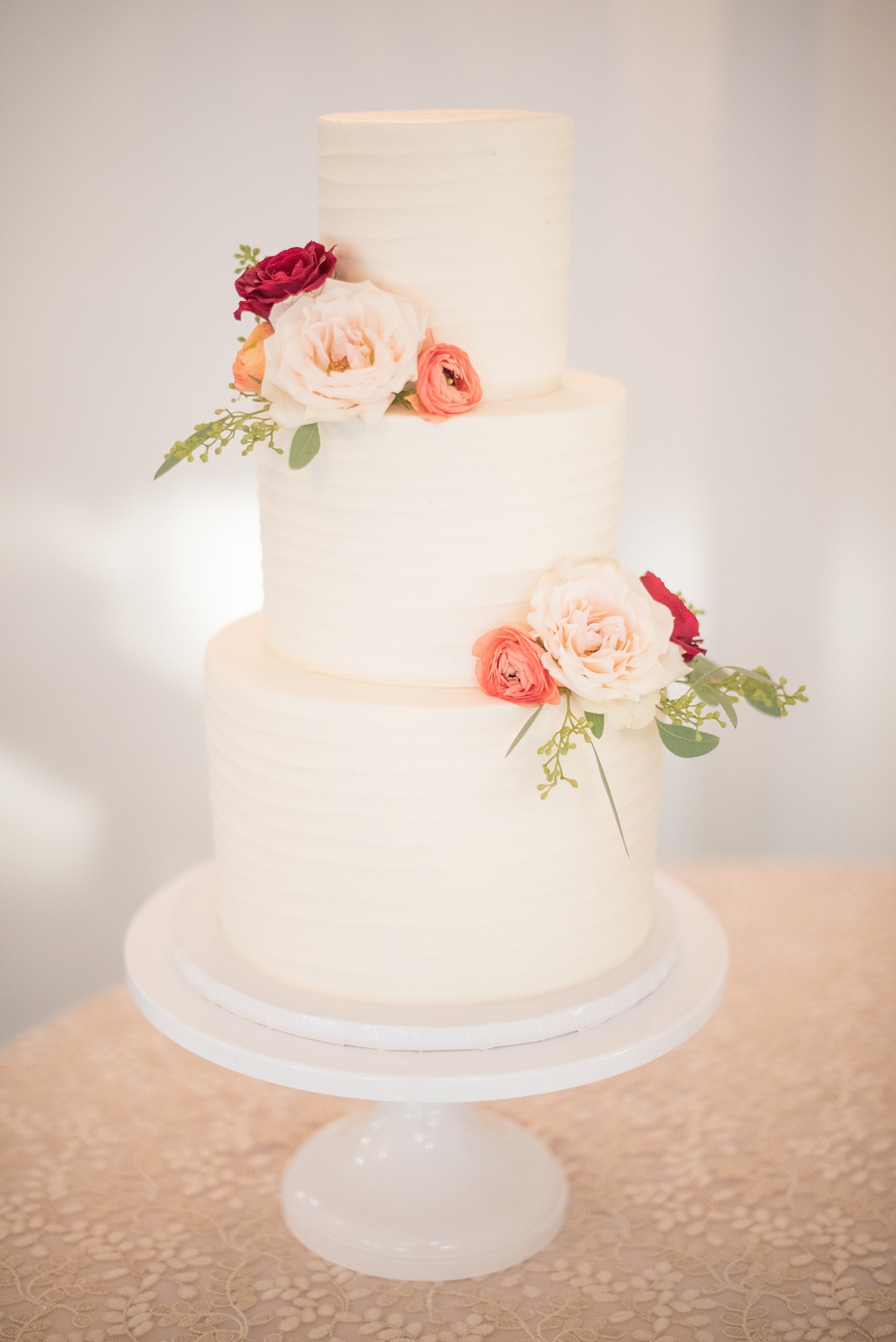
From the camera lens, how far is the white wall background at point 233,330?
11.6 ft

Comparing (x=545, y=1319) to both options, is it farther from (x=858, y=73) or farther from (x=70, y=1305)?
Answer: (x=858, y=73)

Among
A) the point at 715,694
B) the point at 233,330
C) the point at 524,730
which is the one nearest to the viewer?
the point at 524,730

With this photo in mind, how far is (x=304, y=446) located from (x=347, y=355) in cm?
14

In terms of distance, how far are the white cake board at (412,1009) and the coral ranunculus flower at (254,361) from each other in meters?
0.94

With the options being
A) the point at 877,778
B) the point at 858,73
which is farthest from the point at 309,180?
the point at 877,778

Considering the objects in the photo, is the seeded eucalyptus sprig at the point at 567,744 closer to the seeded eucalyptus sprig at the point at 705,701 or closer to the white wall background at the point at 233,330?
the seeded eucalyptus sprig at the point at 705,701

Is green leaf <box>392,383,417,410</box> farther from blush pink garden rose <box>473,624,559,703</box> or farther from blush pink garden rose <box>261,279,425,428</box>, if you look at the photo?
blush pink garden rose <box>473,624,559,703</box>

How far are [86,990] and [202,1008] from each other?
6.01ft

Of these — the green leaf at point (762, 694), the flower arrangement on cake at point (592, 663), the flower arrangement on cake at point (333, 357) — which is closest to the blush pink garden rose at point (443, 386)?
the flower arrangement on cake at point (333, 357)

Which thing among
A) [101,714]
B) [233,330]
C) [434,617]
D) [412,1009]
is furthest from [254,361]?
[101,714]

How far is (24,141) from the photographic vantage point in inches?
136

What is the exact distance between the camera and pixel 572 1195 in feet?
8.96

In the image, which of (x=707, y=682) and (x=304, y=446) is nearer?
(x=304, y=446)

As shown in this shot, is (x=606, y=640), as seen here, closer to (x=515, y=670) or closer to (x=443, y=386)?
(x=515, y=670)
